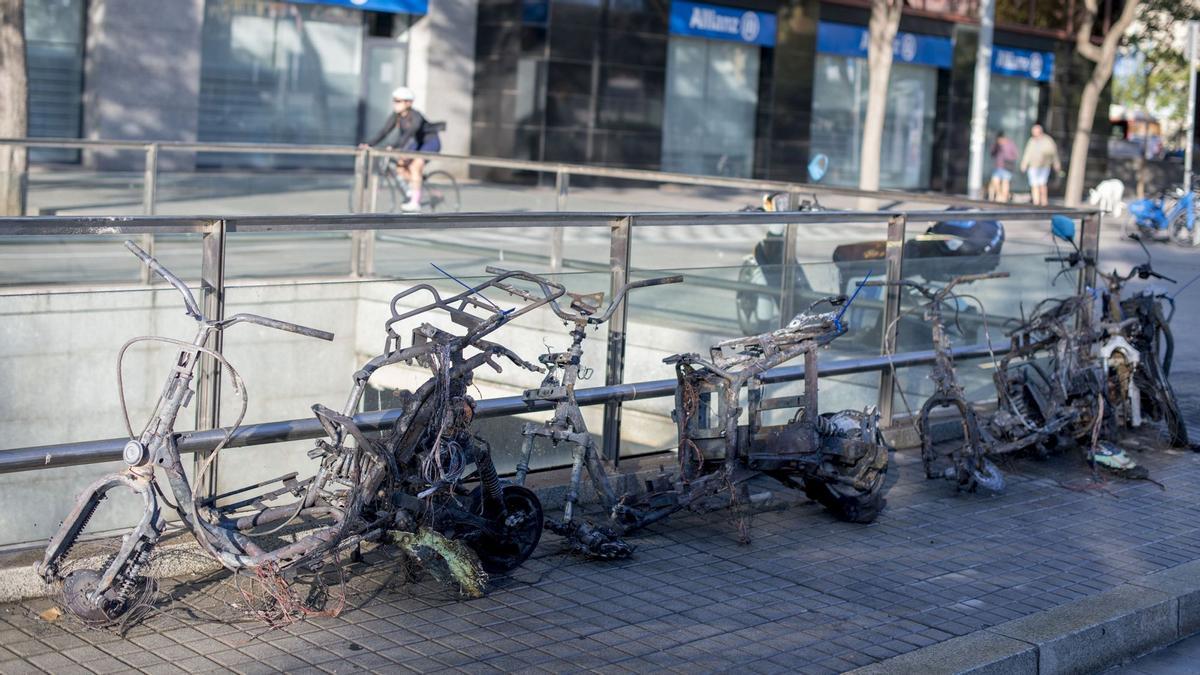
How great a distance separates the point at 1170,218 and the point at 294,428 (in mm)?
20869

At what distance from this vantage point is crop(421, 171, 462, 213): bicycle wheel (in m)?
15.6

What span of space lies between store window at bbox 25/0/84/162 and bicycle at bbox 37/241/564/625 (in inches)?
746

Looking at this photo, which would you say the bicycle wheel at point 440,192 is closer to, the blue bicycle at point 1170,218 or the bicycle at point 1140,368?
the bicycle at point 1140,368

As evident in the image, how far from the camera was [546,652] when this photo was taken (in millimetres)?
4922

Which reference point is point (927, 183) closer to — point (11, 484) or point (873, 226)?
point (873, 226)

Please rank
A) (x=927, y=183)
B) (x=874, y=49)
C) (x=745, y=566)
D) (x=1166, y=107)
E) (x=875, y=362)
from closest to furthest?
(x=745, y=566) < (x=875, y=362) < (x=874, y=49) < (x=927, y=183) < (x=1166, y=107)

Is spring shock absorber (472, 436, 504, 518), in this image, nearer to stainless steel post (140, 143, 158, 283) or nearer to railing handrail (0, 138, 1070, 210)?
railing handrail (0, 138, 1070, 210)

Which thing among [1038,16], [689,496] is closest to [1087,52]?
[1038,16]

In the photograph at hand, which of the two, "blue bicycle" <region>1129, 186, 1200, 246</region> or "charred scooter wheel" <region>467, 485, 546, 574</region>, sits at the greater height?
"blue bicycle" <region>1129, 186, 1200, 246</region>

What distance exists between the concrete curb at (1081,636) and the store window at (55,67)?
20.1 metres

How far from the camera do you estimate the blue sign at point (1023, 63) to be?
117 ft

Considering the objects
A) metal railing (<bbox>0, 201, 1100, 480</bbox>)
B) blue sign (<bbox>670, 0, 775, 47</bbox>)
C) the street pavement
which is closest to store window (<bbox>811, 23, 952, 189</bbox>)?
blue sign (<bbox>670, 0, 775, 47</bbox>)

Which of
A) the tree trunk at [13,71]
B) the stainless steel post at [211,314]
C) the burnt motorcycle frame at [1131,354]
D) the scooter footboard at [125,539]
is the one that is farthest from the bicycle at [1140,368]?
the tree trunk at [13,71]

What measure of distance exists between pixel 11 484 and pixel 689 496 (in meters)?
2.70
